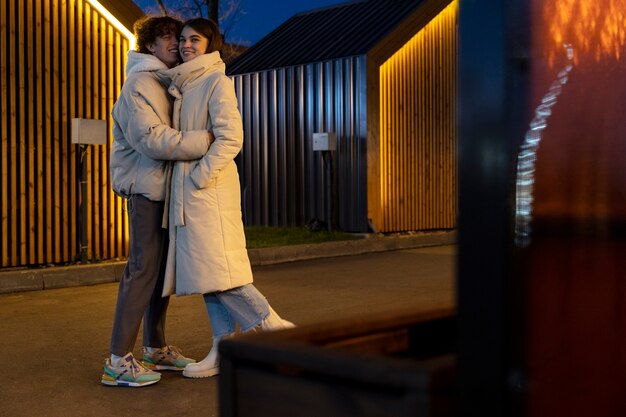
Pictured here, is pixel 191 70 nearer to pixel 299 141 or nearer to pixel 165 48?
pixel 165 48

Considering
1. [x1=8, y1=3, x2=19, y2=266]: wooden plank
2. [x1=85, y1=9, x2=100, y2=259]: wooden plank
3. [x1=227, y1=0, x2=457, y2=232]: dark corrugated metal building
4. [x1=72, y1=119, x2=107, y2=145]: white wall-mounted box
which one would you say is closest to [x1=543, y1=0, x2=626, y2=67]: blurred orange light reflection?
[x1=72, y1=119, x2=107, y2=145]: white wall-mounted box

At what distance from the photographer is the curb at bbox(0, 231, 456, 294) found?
907cm

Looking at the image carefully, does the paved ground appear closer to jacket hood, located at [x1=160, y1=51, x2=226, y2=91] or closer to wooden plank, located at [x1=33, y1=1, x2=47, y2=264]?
wooden plank, located at [x1=33, y1=1, x2=47, y2=264]

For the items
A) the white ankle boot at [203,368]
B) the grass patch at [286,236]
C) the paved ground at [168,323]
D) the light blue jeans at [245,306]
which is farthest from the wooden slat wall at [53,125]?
the light blue jeans at [245,306]

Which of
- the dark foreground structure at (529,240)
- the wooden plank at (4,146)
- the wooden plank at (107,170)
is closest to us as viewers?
the dark foreground structure at (529,240)

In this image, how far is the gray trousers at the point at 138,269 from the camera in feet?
15.0

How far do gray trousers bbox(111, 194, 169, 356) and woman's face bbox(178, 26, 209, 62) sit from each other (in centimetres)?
78

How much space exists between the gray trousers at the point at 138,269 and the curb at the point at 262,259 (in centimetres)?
477

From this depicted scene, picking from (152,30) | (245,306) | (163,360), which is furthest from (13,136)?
(245,306)

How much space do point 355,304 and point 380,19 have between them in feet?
32.3

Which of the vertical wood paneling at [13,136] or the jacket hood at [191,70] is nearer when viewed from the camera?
the jacket hood at [191,70]

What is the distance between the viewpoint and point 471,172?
1.13m

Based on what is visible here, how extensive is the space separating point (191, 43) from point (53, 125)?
6157 millimetres

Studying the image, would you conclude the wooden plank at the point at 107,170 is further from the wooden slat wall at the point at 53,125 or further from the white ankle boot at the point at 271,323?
the white ankle boot at the point at 271,323
